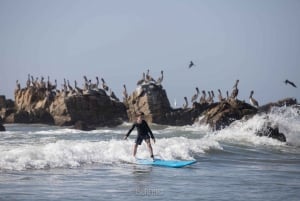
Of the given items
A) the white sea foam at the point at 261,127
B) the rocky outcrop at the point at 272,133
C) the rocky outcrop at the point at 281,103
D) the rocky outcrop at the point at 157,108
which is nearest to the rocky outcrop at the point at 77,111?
the rocky outcrop at the point at 157,108

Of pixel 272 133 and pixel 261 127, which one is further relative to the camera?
pixel 261 127

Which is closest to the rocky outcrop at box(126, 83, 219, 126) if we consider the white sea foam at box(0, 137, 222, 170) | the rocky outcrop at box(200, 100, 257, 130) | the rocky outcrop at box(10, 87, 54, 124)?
the rocky outcrop at box(200, 100, 257, 130)

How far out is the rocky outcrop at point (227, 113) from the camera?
3347cm

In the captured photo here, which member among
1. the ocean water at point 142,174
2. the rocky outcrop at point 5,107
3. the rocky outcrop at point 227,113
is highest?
the rocky outcrop at point 5,107

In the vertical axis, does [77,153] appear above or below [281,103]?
below

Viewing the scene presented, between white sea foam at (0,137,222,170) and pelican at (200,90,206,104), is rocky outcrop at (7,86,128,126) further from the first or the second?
white sea foam at (0,137,222,170)

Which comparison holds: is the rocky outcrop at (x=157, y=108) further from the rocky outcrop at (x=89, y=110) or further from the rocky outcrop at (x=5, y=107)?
the rocky outcrop at (x=5, y=107)

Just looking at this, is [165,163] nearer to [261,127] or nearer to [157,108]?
[261,127]

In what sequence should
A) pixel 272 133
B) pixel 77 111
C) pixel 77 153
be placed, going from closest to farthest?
pixel 77 153, pixel 272 133, pixel 77 111

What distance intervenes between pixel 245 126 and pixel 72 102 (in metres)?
18.6

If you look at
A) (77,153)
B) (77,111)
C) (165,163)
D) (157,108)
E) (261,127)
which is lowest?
(165,163)

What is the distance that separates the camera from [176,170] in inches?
572

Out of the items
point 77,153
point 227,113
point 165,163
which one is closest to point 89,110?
point 227,113

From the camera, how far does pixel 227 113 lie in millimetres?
34094
